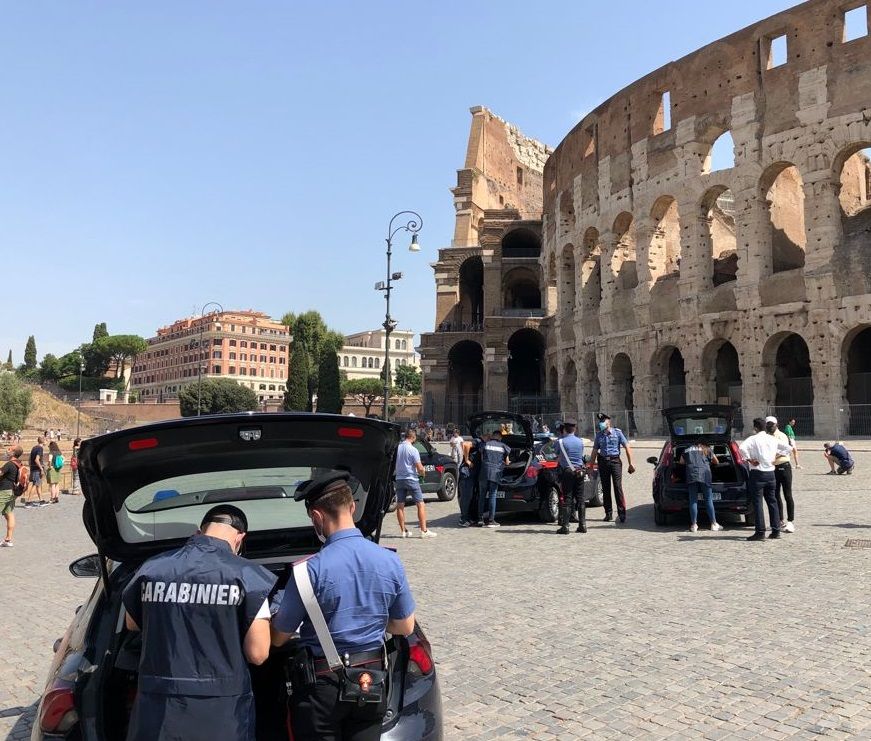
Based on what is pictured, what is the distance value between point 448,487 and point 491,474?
5509 mm

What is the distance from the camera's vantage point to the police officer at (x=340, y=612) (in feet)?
7.86

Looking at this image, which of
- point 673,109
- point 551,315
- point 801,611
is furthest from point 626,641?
point 551,315

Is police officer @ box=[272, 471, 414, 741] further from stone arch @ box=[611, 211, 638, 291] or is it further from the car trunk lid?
stone arch @ box=[611, 211, 638, 291]

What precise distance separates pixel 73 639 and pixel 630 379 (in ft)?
112

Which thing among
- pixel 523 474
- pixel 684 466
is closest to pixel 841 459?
pixel 684 466

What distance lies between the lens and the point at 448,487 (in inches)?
646

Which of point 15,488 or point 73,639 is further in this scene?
point 15,488

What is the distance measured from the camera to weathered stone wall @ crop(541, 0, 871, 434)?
2591 centimetres

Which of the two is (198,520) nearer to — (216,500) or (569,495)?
(216,500)

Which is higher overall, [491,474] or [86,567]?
[491,474]

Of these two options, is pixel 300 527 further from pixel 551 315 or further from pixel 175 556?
pixel 551 315

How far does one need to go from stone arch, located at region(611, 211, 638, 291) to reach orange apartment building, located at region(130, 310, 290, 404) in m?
74.9

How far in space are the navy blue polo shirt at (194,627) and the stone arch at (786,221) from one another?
29892 mm

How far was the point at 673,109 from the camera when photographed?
30938 mm
